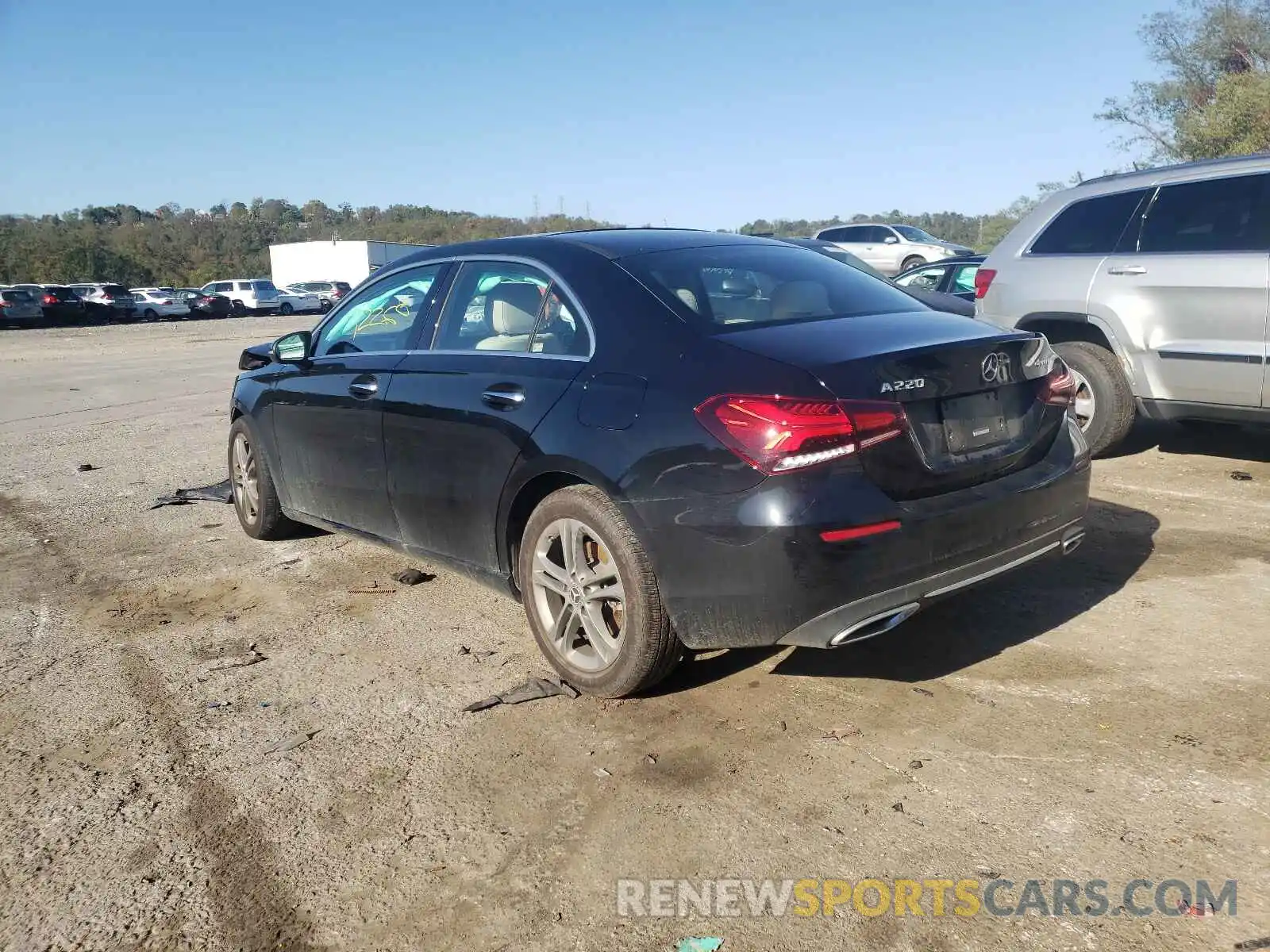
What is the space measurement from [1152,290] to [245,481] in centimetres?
561

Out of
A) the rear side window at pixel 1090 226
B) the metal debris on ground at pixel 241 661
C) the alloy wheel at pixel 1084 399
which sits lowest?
the metal debris on ground at pixel 241 661

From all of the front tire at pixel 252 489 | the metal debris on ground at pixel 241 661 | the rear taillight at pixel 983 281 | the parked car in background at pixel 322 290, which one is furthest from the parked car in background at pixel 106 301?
the metal debris on ground at pixel 241 661

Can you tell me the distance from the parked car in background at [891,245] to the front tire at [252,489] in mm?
22702

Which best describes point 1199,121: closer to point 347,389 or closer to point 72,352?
point 72,352

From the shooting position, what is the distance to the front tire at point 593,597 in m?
3.53

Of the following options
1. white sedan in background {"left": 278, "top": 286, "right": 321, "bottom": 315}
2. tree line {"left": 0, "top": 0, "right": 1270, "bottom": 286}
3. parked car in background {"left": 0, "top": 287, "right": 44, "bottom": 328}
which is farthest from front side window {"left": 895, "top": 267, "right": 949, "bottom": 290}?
white sedan in background {"left": 278, "top": 286, "right": 321, "bottom": 315}

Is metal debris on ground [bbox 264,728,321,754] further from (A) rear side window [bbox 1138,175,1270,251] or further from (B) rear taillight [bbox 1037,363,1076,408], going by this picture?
(A) rear side window [bbox 1138,175,1270,251]

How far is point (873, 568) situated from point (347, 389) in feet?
9.01

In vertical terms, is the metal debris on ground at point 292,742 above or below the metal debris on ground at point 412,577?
below

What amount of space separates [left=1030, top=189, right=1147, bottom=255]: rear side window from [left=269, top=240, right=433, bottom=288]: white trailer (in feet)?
175

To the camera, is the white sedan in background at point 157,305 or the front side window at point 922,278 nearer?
the front side window at point 922,278

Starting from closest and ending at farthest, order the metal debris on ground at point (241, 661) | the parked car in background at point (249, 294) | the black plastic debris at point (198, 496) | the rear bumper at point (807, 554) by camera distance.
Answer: the rear bumper at point (807, 554) < the metal debris on ground at point (241, 661) < the black plastic debris at point (198, 496) < the parked car in background at point (249, 294)

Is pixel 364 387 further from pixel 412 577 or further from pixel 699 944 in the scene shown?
pixel 699 944

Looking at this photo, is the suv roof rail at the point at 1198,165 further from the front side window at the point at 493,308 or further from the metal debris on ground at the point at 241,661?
the metal debris on ground at the point at 241,661
